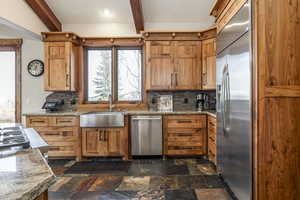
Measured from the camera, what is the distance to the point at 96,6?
4121 mm

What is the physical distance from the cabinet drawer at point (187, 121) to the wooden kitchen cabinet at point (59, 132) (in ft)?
5.57

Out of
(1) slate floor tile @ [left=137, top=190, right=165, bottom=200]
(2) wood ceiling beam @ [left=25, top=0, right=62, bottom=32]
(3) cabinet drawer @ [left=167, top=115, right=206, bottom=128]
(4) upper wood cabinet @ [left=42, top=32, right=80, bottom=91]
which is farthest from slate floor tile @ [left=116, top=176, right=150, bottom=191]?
(2) wood ceiling beam @ [left=25, top=0, right=62, bottom=32]

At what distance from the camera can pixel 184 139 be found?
3.91 m

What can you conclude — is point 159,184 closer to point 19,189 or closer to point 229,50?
point 229,50

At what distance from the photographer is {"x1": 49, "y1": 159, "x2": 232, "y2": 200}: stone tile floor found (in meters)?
2.58

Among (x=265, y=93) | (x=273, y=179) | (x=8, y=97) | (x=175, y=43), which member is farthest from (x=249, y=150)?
(x=8, y=97)

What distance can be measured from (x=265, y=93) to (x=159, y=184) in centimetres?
183

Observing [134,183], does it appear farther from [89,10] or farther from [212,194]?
[89,10]

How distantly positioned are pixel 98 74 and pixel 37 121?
1521mm

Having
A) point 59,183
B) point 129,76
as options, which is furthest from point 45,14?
point 59,183

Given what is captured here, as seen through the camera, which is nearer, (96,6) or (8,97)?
(96,6)

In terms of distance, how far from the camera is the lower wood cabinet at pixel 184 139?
3906 mm

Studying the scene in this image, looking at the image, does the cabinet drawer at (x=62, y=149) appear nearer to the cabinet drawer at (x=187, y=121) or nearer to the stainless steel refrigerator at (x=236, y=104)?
the cabinet drawer at (x=187, y=121)

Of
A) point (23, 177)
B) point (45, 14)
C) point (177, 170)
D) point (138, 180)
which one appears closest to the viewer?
point (23, 177)
